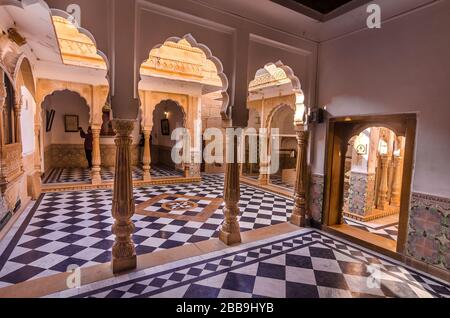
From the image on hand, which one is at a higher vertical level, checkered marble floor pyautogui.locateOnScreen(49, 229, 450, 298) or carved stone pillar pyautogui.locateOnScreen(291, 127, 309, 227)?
carved stone pillar pyautogui.locateOnScreen(291, 127, 309, 227)

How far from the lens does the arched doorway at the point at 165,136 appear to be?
1047 cm

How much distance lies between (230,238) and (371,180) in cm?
332

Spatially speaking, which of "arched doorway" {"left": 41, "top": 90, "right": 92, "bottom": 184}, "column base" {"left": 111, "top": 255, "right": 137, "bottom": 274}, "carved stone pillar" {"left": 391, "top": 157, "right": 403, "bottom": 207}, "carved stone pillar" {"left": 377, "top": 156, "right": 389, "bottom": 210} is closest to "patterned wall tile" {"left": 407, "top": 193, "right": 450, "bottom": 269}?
"carved stone pillar" {"left": 377, "top": 156, "right": 389, "bottom": 210}

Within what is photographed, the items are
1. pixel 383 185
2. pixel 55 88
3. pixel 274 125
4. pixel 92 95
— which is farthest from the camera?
pixel 274 125

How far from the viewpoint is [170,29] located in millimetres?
3250

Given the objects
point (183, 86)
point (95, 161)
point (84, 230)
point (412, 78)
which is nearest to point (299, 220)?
point (412, 78)

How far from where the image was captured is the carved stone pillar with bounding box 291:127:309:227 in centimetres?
461

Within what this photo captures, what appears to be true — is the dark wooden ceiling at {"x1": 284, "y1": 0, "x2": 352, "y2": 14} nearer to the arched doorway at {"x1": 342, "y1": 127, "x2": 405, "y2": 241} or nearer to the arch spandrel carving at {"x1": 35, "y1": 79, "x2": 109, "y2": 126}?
the arched doorway at {"x1": 342, "y1": 127, "x2": 405, "y2": 241}

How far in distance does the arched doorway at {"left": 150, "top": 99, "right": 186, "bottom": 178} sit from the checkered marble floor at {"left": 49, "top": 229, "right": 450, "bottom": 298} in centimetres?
667

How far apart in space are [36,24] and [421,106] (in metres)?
5.39

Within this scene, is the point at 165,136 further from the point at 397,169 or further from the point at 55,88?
the point at 397,169

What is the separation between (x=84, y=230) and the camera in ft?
14.3
